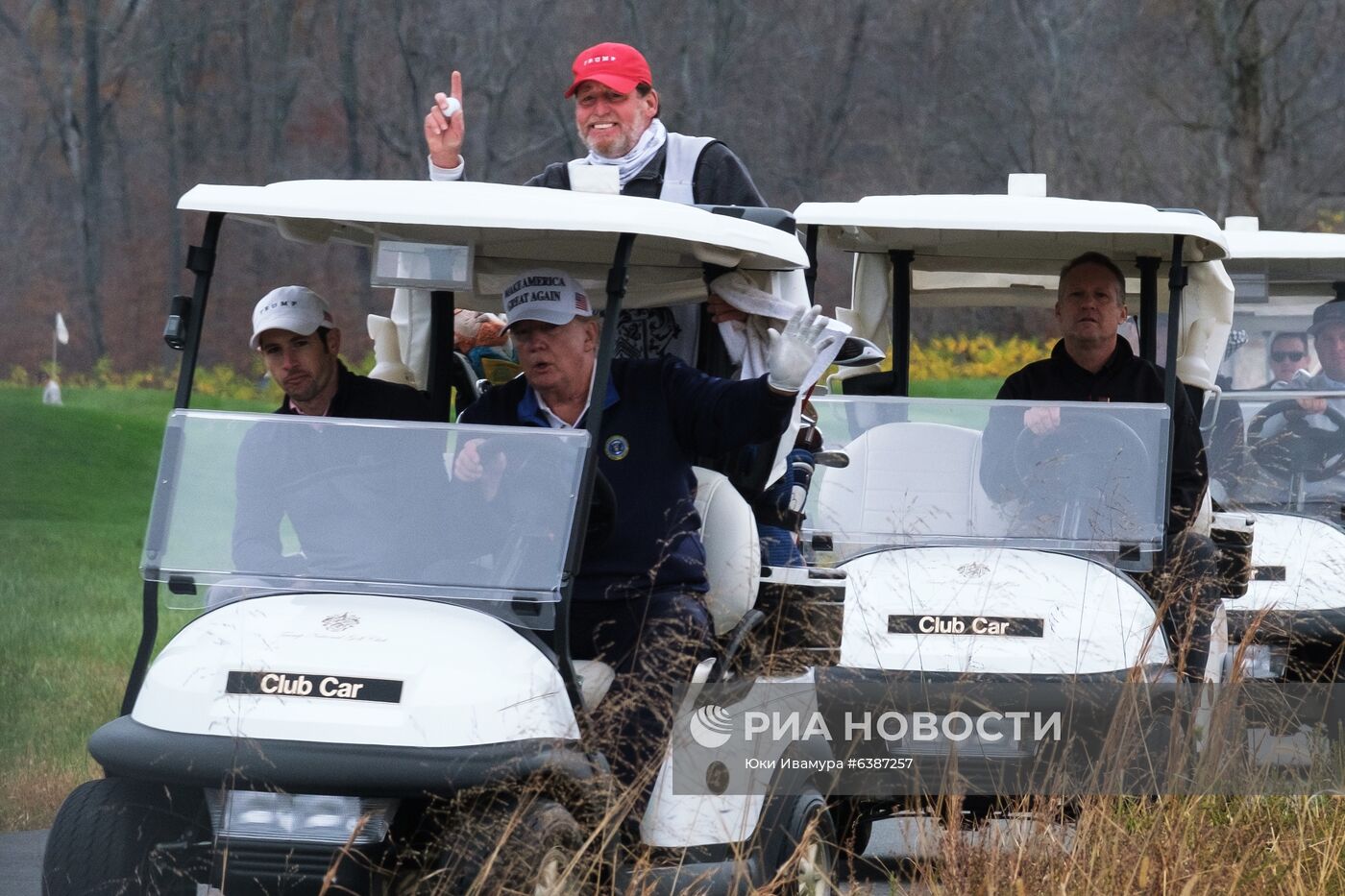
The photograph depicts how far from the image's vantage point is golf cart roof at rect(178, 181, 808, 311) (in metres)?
3.87

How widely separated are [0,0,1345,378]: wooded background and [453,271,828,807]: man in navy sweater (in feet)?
50.6

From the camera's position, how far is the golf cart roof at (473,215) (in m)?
3.87

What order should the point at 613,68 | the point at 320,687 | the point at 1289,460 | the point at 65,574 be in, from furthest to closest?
the point at 65,574
the point at 1289,460
the point at 613,68
the point at 320,687

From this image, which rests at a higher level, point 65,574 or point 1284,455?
point 1284,455

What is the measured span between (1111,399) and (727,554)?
1.79 metres

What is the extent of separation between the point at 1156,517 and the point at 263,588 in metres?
2.56

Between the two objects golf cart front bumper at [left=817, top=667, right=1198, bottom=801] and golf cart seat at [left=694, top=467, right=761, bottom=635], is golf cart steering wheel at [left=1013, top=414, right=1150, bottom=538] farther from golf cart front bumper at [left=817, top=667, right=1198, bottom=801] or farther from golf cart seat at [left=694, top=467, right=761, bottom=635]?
golf cart seat at [left=694, top=467, right=761, bottom=635]

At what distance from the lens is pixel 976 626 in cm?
504

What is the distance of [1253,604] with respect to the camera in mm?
6445

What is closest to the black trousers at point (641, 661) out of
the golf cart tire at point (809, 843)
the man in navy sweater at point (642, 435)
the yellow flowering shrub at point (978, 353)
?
the man in navy sweater at point (642, 435)

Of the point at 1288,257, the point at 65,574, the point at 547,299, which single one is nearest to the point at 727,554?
the point at 547,299

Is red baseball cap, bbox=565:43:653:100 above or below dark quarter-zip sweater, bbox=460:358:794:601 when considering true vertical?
above

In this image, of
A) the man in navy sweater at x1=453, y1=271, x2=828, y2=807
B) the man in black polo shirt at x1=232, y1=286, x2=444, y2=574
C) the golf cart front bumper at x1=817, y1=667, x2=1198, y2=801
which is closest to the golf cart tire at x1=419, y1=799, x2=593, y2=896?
the man in navy sweater at x1=453, y1=271, x2=828, y2=807

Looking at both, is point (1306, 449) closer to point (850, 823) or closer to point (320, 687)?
point (850, 823)
